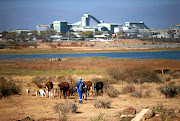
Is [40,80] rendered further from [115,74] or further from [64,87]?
[64,87]

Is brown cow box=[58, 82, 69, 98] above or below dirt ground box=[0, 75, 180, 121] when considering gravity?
above

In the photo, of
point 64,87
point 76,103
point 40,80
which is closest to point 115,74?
point 40,80

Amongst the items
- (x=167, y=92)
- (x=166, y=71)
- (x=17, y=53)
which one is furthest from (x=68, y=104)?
(x=17, y=53)

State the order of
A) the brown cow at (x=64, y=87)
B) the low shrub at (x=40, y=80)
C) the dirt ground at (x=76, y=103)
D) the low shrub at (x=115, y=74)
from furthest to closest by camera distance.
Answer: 1. the low shrub at (x=115, y=74)
2. the low shrub at (x=40, y=80)
3. the brown cow at (x=64, y=87)
4. the dirt ground at (x=76, y=103)

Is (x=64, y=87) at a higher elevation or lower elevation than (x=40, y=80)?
higher

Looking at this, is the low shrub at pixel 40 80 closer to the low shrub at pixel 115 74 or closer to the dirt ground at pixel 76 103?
the dirt ground at pixel 76 103

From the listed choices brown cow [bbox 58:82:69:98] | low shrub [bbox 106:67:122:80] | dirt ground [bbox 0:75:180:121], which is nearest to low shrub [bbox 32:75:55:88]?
dirt ground [bbox 0:75:180:121]

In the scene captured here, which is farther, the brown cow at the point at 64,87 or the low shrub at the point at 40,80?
the low shrub at the point at 40,80

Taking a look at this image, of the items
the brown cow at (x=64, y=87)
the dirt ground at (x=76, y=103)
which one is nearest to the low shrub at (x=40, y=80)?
the dirt ground at (x=76, y=103)

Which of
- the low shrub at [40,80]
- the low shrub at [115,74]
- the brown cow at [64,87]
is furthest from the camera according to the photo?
the low shrub at [115,74]

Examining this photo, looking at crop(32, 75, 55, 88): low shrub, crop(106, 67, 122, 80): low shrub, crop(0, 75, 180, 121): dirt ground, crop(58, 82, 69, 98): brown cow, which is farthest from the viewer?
Result: crop(106, 67, 122, 80): low shrub

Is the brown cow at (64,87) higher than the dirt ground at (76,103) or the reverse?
higher

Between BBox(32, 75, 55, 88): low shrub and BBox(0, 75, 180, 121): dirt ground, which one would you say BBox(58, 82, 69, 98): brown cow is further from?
BBox(32, 75, 55, 88): low shrub

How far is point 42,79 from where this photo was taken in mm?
32312
